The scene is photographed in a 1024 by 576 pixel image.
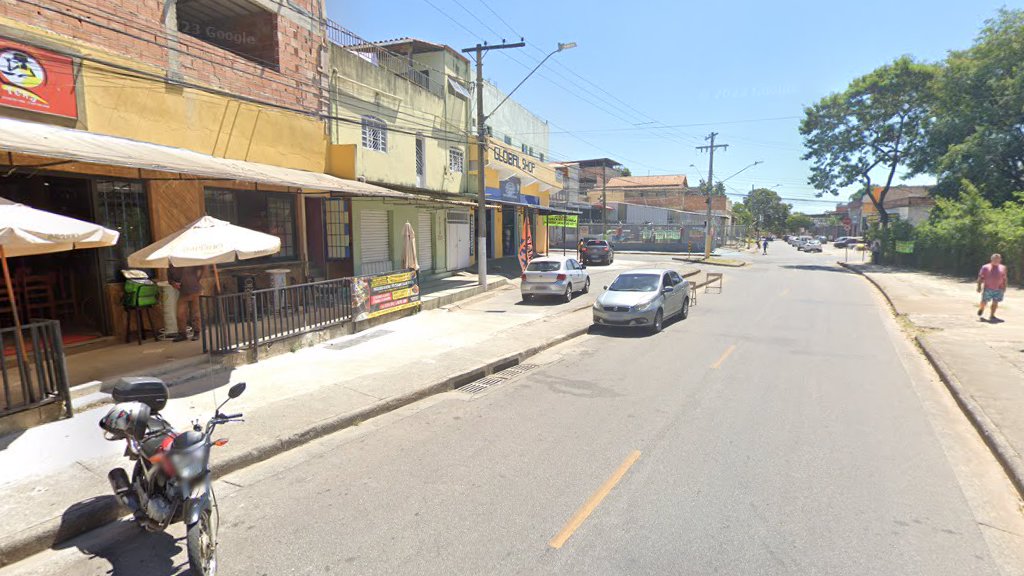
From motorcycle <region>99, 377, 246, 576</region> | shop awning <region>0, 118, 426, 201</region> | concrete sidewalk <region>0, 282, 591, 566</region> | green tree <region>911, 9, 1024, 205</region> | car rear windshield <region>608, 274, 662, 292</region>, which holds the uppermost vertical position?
green tree <region>911, 9, 1024, 205</region>

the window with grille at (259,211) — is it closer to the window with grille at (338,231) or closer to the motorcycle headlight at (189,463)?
the window with grille at (338,231)

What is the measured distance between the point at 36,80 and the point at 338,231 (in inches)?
324

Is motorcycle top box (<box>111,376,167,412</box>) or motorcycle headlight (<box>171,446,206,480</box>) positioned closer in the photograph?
motorcycle headlight (<box>171,446,206,480</box>)

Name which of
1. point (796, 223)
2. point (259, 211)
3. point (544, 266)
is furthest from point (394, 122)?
point (796, 223)

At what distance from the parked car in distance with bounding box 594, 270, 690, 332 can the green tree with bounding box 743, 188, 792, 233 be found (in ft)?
362

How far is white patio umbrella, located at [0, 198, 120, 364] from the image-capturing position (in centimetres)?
552

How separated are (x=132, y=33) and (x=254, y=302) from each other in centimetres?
562

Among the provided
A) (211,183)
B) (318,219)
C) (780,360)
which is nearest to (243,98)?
(211,183)

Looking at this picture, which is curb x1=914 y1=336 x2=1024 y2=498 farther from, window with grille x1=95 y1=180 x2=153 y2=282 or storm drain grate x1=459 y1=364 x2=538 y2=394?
window with grille x1=95 y1=180 x2=153 y2=282

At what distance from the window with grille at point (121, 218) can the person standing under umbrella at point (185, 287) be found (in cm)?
81

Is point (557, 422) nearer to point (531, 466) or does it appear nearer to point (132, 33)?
point (531, 466)

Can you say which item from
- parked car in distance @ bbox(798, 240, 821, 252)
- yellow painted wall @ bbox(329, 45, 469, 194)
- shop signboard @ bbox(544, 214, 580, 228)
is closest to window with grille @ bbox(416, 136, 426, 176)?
yellow painted wall @ bbox(329, 45, 469, 194)

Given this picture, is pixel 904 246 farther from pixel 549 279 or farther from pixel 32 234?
pixel 32 234

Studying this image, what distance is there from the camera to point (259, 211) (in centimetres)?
1329
